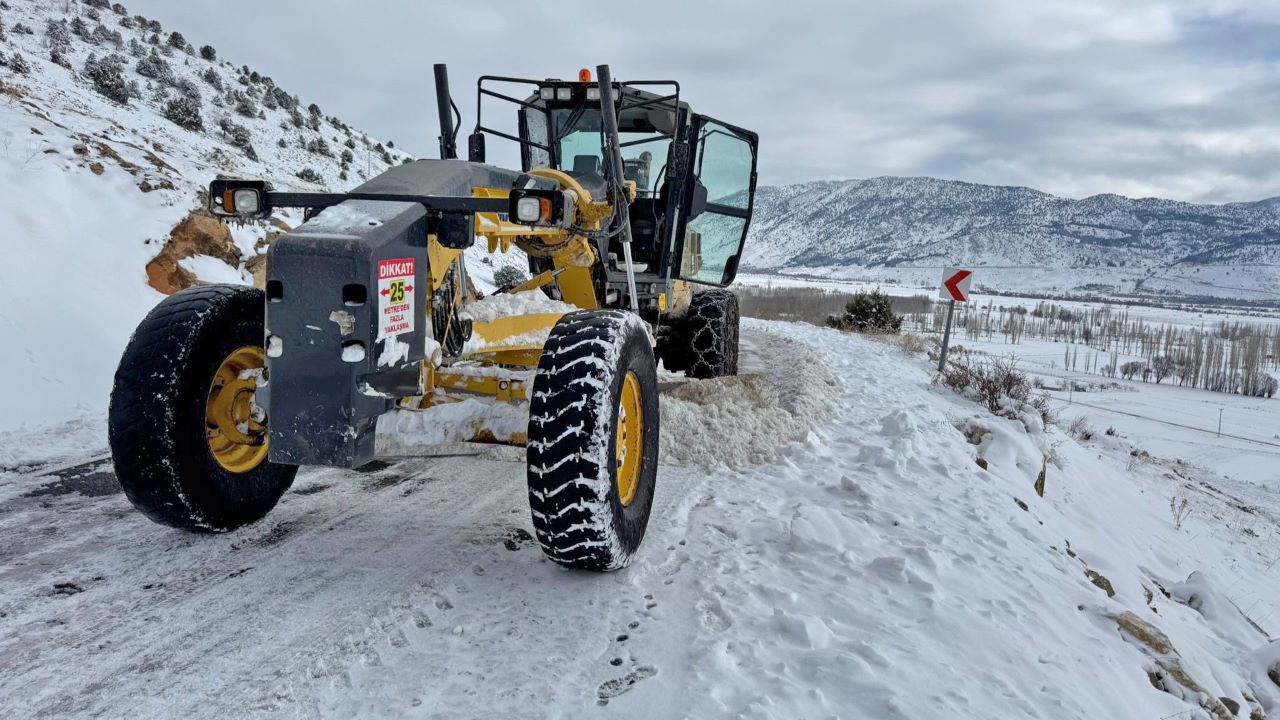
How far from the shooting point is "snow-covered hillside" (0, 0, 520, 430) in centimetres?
587

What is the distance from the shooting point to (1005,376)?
920 centimetres

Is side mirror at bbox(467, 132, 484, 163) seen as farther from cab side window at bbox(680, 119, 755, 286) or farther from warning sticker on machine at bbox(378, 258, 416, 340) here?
warning sticker on machine at bbox(378, 258, 416, 340)

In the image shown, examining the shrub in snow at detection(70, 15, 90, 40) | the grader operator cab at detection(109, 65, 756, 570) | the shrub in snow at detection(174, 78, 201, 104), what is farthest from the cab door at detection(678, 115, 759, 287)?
the shrub in snow at detection(70, 15, 90, 40)

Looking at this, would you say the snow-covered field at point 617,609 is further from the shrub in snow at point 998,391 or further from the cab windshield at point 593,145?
the shrub in snow at point 998,391

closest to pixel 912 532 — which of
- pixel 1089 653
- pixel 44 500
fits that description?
pixel 1089 653

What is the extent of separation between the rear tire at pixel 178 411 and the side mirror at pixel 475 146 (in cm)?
277

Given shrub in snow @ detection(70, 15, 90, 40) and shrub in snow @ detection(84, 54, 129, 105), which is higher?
shrub in snow @ detection(70, 15, 90, 40)

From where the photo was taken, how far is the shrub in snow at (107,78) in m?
17.9

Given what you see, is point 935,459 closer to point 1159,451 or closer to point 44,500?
point 44,500

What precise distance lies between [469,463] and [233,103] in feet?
81.3

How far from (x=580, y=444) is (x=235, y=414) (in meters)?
1.71

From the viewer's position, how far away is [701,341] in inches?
Answer: 292

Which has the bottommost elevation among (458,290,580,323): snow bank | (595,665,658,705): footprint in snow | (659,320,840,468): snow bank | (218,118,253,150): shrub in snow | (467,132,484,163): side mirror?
(595,665,658,705): footprint in snow

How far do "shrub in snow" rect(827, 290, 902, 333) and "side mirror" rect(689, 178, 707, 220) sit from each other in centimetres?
1439
